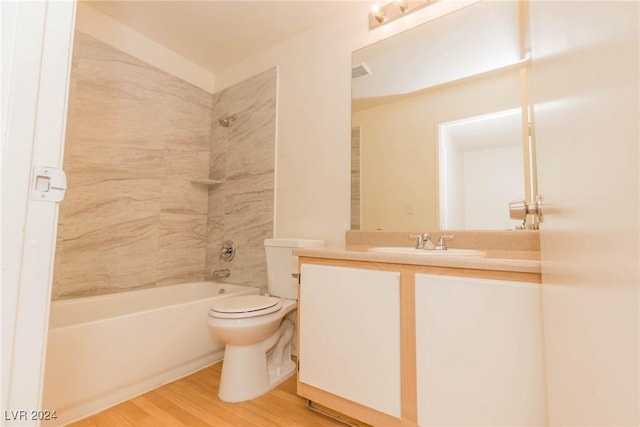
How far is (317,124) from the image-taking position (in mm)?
2025

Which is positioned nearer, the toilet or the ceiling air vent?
the toilet

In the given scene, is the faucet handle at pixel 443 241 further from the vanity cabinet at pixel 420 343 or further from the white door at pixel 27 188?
the white door at pixel 27 188

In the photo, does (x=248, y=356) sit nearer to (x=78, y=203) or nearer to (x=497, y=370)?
(x=497, y=370)

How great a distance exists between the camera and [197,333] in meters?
1.76

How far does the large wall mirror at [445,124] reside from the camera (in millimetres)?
1391

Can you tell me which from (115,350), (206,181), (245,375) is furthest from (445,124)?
(115,350)

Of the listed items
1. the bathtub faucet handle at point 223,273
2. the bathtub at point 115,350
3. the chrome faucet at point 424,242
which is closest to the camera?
the bathtub at point 115,350

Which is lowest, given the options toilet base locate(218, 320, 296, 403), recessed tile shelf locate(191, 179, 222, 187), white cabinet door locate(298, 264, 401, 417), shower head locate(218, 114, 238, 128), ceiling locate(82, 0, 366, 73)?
toilet base locate(218, 320, 296, 403)

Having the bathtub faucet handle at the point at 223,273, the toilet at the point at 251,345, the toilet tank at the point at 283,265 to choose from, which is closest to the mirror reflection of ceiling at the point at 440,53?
the toilet tank at the point at 283,265

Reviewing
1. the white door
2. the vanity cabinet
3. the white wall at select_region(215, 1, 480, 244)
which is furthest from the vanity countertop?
the white door

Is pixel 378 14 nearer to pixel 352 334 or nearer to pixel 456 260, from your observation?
pixel 456 260

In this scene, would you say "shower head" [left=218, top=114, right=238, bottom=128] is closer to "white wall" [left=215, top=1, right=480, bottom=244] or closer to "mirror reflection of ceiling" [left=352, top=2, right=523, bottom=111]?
"white wall" [left=215, top=1, right=480, bottom=244]

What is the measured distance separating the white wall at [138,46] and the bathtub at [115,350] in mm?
1802

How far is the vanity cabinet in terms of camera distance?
0.87m
